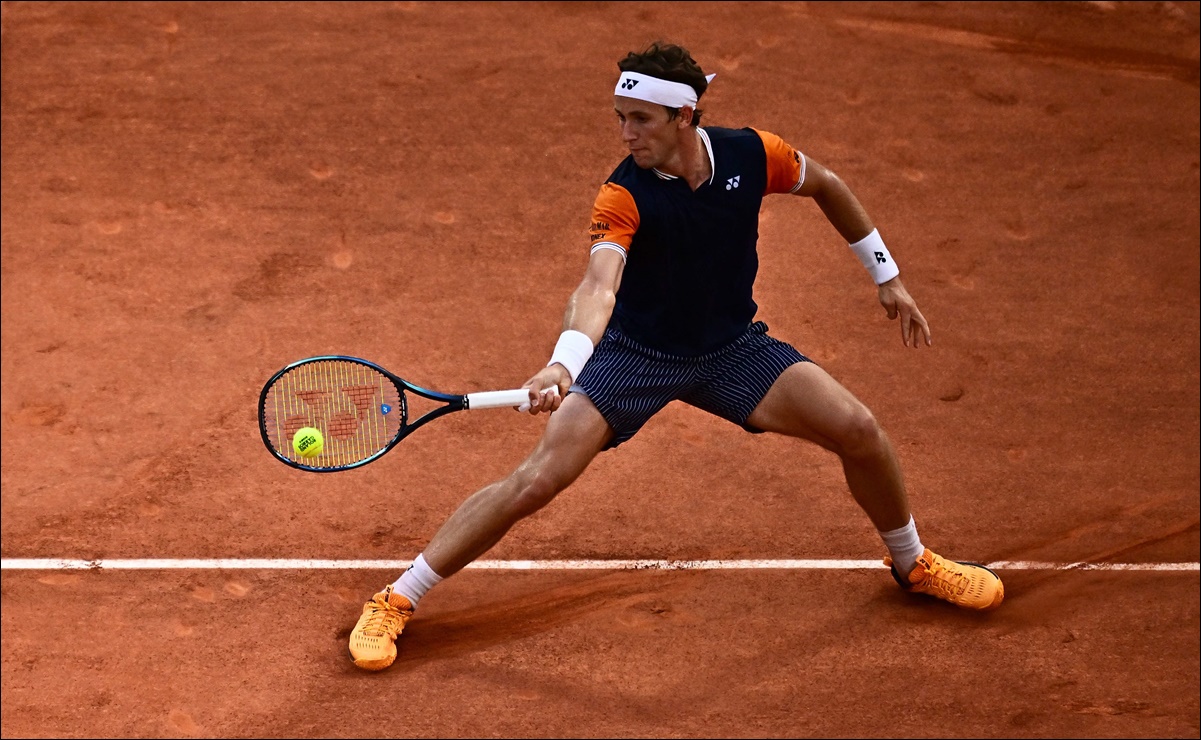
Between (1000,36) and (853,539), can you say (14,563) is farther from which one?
(1000,36)

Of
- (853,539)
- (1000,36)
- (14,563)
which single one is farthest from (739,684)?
(1000,36)

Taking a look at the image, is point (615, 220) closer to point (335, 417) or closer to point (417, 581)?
point (335, 417)

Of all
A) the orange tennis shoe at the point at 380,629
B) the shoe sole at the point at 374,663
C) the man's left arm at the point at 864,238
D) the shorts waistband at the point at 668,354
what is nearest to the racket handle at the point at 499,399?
the shorts waistband at the point at 668,354

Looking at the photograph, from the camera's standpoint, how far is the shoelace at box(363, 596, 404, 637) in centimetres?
536

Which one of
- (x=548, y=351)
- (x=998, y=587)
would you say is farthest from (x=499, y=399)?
(x=548, y=351)

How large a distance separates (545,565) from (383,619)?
860mm

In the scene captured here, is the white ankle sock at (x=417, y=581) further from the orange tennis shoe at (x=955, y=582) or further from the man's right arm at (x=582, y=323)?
the orange tennis shoe at (x=955, y=582)

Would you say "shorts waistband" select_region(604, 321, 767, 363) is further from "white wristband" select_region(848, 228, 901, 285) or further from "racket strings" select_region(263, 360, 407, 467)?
"racket strings" select_region(263, 360, 407, 467)

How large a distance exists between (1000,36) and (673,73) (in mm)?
5024

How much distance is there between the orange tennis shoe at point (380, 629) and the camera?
17.4ft

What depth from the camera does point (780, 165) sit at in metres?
5.13

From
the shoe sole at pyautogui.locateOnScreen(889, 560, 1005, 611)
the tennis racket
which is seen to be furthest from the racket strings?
the shoe sole at pyautogui.locateOnScreen(889, 560, 1005, 611)

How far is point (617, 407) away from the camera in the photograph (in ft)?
16.6

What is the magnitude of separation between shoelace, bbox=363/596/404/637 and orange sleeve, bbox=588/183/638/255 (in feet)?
5.59
